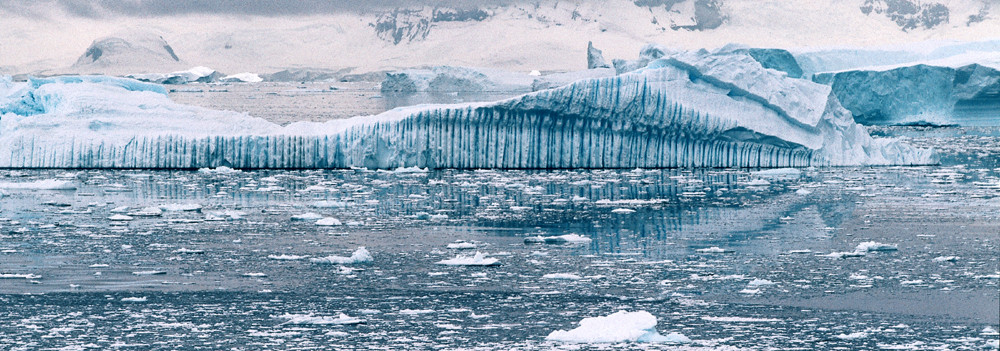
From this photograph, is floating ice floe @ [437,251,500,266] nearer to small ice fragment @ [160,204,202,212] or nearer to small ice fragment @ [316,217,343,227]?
small ice fragment @ [316,217,343,227]

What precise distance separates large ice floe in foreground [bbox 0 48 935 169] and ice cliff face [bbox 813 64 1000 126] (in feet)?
36.0

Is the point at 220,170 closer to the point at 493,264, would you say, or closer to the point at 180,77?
the point at 493,264

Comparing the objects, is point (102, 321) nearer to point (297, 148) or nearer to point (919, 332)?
point (919, 332)

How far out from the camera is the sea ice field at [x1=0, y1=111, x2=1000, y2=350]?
5445 millimetres

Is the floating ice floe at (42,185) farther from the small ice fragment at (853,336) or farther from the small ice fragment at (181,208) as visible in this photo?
the small ice fragment at (853,336)

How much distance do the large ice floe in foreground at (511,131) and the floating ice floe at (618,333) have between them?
8.39m

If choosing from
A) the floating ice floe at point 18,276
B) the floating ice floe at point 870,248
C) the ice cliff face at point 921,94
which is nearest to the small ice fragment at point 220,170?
the floating ice floe at point 18,276

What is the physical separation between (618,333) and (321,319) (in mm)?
1522

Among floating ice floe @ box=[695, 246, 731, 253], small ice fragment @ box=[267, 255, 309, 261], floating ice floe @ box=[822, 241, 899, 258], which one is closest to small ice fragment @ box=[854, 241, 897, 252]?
floating ice floe @ box=[822, 241, 899, 258]

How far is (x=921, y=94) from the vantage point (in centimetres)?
2542

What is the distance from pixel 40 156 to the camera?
1409 cm

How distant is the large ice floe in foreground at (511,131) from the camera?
45.8 ft

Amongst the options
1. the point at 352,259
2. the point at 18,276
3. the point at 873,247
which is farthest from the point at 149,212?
the point at 873,247

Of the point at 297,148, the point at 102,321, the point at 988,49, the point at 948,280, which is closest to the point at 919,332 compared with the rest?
the point at 948,280
